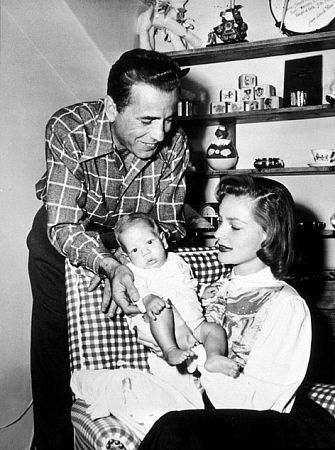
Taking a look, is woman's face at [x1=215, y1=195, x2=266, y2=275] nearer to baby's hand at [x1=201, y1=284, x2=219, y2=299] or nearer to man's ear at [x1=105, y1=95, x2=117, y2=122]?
baby's hand at [x1=201, y1=284, x2=219, y2=299]

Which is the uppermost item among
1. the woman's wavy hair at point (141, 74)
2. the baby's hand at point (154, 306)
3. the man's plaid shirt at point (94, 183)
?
the woman's wavy hair at point (141, 74)

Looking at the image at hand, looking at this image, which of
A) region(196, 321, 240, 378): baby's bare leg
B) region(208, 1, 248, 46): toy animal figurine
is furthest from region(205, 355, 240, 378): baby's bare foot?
region(208, 1, 248, 46): toy animal figurine

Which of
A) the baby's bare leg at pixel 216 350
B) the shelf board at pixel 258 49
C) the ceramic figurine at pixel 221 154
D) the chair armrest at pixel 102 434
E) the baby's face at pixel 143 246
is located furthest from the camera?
the ceramic figurine at pixel 221 154

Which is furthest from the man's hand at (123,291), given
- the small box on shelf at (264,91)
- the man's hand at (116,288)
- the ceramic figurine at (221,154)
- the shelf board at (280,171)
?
the small box on shelf at (264,91)

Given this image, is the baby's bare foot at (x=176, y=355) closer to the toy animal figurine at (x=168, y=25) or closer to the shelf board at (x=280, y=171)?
the shelf board at (x=280, y=171)

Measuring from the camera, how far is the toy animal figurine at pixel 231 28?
3.53 metres

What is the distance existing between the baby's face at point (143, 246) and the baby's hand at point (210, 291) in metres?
0.19

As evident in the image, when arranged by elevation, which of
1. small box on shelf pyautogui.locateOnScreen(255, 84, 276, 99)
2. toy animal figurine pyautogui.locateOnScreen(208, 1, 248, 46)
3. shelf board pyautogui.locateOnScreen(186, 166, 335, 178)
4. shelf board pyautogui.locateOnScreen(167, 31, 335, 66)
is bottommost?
shelf board pyautogui.locateOnScreen(186, 166, 335, 178)

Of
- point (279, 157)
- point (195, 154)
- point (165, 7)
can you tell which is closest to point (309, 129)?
point (279, 157)

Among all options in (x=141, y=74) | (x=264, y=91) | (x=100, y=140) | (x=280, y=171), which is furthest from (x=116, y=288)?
(x=264, y=91)

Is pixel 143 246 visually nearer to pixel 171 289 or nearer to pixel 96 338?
pixel 171 289

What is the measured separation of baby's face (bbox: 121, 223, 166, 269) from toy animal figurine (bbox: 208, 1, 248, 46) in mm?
2172

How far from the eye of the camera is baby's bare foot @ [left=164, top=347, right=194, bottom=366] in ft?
4.78

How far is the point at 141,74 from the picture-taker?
190 centimetres
